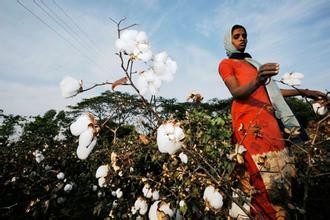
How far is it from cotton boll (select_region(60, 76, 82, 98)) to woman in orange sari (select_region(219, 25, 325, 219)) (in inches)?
25.9

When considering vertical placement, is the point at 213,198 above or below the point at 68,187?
below

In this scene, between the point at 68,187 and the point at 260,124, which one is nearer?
the point at 260,124

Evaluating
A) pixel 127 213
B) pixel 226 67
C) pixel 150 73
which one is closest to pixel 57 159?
pixel 127 213

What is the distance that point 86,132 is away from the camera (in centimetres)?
88

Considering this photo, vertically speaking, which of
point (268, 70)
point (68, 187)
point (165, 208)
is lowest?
point (165, 208)

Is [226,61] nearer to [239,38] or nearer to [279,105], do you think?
[239,38]

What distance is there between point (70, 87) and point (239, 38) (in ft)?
3.96

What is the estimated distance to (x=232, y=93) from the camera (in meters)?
1.53

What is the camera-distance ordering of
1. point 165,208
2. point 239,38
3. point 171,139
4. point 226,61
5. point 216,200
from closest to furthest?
point 171,139, point 216,200, point 165,208, point 226,61, point 239,38

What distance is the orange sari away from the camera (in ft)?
4.28

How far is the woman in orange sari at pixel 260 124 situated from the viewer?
1.26 m

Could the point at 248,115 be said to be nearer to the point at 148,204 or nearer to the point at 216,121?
the point at 148,204

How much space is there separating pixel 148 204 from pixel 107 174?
41cm

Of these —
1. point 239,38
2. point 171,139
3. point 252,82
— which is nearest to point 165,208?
point 171,139
